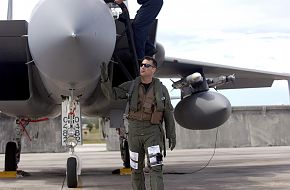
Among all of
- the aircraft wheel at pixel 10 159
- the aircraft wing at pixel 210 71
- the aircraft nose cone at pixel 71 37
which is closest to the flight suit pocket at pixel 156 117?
the aircraft nose cone at pixel 71 37

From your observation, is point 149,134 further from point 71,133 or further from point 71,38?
point 71,133

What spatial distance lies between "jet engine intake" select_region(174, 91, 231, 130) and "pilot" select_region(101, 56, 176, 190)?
4.17 m

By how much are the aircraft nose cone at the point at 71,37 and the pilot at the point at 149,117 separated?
491 mm

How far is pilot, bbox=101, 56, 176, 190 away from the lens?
4.22 metres

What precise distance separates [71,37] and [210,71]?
6.56m

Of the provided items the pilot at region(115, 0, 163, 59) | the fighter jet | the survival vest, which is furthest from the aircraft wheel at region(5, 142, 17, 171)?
the survival vest

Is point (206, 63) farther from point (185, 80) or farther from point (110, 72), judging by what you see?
point (110, 72)

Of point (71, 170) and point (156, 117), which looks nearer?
point (156, 117)

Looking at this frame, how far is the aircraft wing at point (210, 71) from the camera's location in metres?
9.92

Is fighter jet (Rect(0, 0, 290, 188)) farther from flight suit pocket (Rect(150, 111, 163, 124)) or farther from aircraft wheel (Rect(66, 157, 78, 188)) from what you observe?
flight suit pocket (Rect(150, 111, 163, 124))

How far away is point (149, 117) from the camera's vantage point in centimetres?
428

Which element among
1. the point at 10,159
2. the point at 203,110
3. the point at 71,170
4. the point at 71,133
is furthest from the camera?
the point at 10,159

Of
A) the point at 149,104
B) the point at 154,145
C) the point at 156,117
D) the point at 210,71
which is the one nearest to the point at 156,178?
the point at 154,145

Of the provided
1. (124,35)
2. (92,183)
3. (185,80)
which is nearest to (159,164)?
(124,35)
